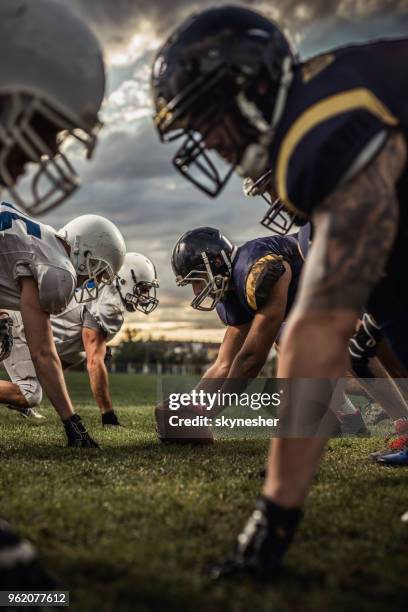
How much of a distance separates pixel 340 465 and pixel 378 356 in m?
0.89

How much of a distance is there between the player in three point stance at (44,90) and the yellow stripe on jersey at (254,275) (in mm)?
2420

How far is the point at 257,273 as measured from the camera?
15.3ft

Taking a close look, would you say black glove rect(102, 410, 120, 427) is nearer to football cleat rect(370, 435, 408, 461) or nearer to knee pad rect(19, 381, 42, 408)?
knee pad rect(19, 381, 42, 408)

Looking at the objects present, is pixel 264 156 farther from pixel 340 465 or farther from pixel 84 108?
pixel 340 465

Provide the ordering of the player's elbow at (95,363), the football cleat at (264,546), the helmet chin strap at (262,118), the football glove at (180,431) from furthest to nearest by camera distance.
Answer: the player's elbow at (95,363), the football glove at (180,431), the helmet chin strap at (262,118), the football cleat at (264,546)

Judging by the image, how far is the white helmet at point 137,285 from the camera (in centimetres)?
770

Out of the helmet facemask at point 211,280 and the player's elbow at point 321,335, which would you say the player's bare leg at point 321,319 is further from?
the helmet facemask at point 211,280

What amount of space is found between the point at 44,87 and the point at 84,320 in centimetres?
517

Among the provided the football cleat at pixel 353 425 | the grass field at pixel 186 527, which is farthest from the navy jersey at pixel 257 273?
the football cleat at pixel 353 425

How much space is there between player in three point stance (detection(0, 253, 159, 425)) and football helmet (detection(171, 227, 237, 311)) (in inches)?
68.8

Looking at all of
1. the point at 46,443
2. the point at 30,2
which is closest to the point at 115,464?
the point at 46,443

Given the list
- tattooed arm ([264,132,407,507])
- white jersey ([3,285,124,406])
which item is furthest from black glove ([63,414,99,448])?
tattooed arm ([264,132,407,507])

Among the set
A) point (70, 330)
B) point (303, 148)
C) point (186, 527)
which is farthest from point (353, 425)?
point (303, 148)

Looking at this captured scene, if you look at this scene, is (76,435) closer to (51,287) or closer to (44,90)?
(51,287)
